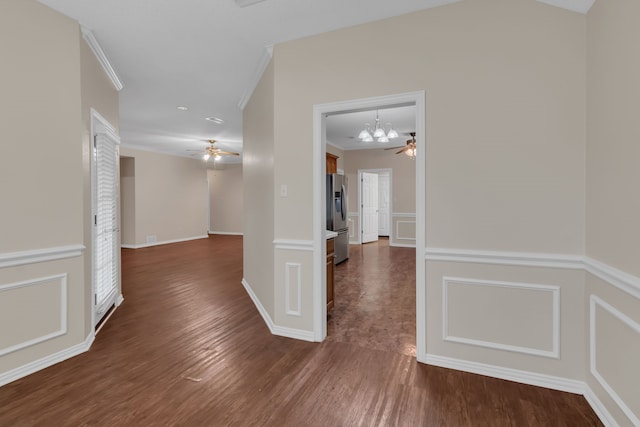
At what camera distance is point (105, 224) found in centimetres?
337

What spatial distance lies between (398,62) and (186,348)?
2.96 m

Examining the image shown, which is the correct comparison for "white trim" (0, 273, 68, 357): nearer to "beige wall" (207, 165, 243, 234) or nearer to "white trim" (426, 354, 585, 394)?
"white trim" (426, 354, 585, 394)

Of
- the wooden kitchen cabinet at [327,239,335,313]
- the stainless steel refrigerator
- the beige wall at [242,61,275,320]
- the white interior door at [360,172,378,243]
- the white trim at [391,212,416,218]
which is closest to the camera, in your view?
the beige wall at [242,61,275,320]

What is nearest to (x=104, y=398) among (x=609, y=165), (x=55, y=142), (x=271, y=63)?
(x=55, y=142)

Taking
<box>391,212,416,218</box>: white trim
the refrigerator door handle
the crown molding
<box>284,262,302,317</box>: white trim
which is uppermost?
the crown molding

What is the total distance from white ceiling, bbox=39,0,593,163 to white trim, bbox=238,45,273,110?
0.01 meters

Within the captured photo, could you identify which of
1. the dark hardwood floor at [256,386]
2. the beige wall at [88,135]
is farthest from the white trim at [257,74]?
the dark hardwood floor at [256,386]

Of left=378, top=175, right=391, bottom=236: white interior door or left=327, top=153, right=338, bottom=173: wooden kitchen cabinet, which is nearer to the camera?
left=327, top=153, right=338, bottom=173: wooden kitchen cabinet

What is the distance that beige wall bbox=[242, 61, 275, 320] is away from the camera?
3.08m

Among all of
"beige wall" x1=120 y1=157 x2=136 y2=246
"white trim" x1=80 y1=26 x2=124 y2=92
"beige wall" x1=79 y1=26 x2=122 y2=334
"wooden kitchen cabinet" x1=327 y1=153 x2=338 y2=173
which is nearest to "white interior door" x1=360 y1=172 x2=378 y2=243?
"wooden kitchen cabinet" x1=327 y1=153 x2=338 y2=173

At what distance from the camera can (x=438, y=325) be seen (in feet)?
7.78

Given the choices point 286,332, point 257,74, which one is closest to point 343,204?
point 257,74

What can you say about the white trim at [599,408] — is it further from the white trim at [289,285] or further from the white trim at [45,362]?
the white trim at [45,362]

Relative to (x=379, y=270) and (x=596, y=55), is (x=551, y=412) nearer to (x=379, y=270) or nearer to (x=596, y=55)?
(x=596, y=55)
